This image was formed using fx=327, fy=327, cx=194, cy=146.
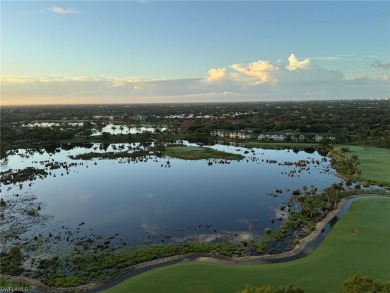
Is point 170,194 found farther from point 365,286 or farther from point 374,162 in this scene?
point 374,162

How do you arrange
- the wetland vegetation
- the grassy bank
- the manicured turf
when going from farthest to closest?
1. the grassy bank
2. the manicured turf
3. the wetland vegetation

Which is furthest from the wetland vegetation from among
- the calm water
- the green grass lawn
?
the green grass lawn

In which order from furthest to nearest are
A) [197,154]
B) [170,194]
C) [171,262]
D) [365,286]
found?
[197,154] → [170,194] → [171,262] → [365,286]

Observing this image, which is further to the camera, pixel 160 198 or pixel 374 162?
pixel 374 162

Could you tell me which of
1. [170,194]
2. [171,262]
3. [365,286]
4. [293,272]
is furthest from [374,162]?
[365,286]

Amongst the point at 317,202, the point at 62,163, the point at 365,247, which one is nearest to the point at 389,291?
the point at 365,247

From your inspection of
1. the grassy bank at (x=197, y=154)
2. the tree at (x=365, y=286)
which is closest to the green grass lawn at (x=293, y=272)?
the tree at (x=365, y=286)

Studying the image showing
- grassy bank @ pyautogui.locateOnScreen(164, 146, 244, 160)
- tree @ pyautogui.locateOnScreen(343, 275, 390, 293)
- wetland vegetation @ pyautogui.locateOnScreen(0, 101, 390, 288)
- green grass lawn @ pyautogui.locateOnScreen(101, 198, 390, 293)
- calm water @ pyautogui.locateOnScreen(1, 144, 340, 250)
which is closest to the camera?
tree @ pyautogui.locateOnScreen(343, 275, 390, 293)

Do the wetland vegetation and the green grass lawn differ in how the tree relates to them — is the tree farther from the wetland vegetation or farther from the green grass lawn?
the wetland vegetation
